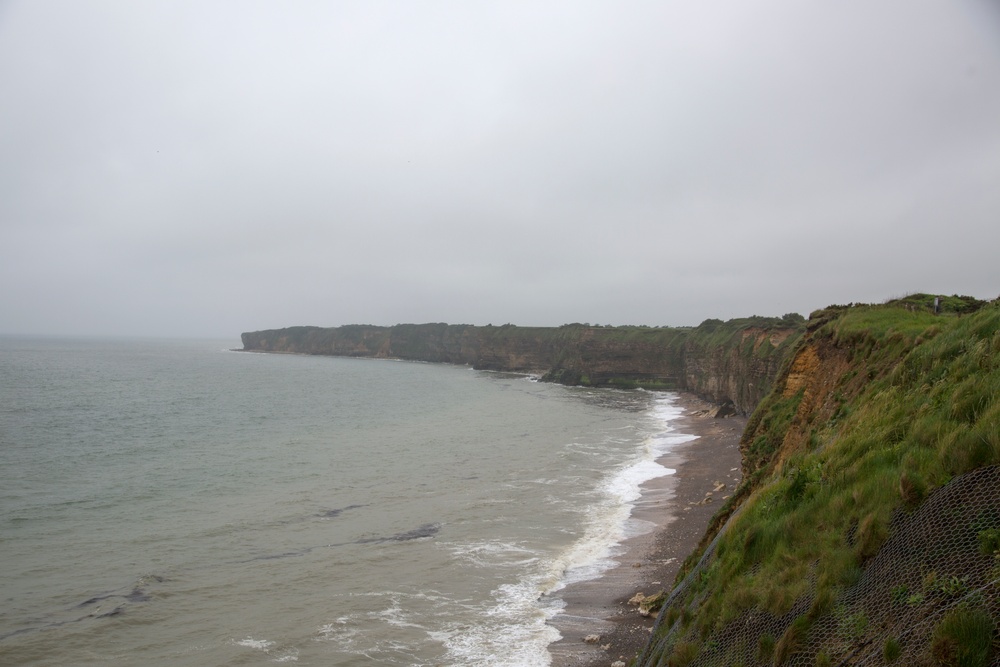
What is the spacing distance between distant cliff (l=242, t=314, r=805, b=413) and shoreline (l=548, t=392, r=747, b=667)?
25.4 feet

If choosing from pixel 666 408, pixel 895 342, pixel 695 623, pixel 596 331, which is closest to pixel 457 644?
pixel 695 623

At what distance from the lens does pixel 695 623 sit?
770cm

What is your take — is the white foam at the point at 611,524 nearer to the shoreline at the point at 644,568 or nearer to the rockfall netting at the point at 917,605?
the shoreline at the point at 644,568

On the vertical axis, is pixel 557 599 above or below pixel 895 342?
below

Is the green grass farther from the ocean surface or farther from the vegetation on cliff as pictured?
the ocean surface

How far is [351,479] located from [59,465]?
53.4 ft

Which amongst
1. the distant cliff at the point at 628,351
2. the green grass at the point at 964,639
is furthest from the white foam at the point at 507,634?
the distant cliff at the point at 628,351

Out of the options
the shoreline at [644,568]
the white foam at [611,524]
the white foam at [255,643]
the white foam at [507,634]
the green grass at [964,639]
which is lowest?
the white foam at [255,643]

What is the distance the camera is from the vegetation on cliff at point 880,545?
187 inches

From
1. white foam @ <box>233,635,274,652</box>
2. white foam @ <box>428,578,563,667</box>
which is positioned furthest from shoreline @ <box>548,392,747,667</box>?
white foam @ <box>233,635,274,652</box>

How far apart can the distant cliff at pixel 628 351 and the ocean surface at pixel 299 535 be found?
44.4ft

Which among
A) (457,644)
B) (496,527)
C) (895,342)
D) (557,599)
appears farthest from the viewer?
(496,527)

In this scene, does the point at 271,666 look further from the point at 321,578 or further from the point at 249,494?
the point at 249,494

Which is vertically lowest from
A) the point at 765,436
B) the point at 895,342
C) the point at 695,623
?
the point at 695,623
